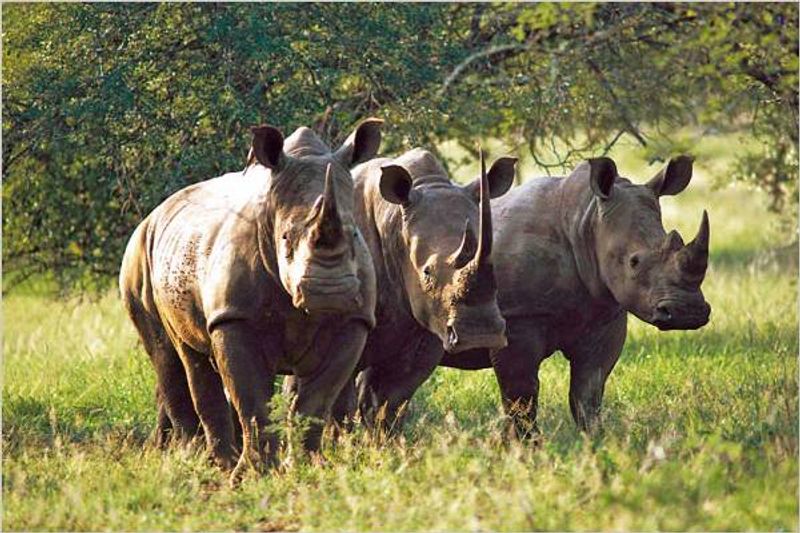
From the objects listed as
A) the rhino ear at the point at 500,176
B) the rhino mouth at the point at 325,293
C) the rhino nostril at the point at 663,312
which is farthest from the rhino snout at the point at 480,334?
the rhino ear at the point at 500,176

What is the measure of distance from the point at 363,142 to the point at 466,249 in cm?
73

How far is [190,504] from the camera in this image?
775 cm

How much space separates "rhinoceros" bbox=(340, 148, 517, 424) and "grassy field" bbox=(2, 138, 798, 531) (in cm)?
32

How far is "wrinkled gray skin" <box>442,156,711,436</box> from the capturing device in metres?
9.13

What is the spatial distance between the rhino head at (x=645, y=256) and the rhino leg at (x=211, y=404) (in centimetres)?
204

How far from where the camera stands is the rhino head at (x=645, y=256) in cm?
906

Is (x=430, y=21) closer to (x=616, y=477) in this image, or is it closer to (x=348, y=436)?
(x=348, y=436)

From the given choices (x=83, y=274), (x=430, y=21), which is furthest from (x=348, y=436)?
(x=83, y=274)

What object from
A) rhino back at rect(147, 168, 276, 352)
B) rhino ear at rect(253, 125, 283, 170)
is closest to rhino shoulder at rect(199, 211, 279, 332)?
rhino back at rect(147, 168, 276, 352)

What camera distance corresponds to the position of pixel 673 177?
9.73 m

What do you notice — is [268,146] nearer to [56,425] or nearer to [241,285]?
[241,285]

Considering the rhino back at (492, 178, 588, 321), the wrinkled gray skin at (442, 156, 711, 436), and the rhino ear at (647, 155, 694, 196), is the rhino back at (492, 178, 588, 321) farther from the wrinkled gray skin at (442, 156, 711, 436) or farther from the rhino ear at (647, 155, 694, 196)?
the rhino ear at (647, 155, 694, 196)

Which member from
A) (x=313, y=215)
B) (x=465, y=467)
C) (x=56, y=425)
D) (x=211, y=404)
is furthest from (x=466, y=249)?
(x=56, y=425)

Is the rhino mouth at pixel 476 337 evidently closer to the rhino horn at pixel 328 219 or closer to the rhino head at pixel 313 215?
the rhino head at pixel 313 215
